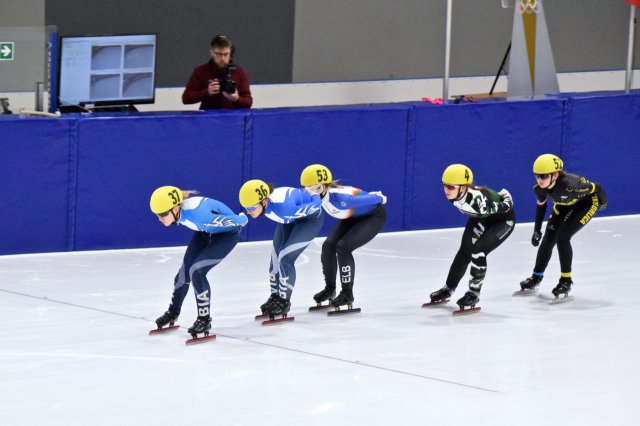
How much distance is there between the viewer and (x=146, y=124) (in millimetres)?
13508

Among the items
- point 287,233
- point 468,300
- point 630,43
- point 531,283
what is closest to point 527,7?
point 630,43

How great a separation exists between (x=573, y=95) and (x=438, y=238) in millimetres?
2505

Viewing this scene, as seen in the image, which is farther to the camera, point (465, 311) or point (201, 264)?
point (465, 311)

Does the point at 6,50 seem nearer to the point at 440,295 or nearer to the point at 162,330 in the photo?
the point at 162,330

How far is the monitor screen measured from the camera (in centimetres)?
1351

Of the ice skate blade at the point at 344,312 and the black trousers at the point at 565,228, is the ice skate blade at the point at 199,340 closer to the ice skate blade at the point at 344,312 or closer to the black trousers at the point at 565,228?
the ice skate blade at the point at 344,312

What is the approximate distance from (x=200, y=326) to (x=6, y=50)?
4168mm

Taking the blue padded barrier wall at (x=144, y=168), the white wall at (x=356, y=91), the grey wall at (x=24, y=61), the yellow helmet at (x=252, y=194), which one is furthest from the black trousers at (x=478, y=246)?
the white wall at (x=356, y=91)

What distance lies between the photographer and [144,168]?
44.5ft

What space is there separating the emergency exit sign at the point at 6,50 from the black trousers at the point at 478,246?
461 centimetres

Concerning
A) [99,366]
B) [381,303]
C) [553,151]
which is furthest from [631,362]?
[553,151]

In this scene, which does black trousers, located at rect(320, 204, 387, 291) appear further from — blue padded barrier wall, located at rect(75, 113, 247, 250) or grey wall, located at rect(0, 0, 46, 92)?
grey wall, located at rect(0, 0, 46, 92)

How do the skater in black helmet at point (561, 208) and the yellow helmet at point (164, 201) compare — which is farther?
the skater in black helmet at point (561, 208)

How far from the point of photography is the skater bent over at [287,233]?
1097 cm
